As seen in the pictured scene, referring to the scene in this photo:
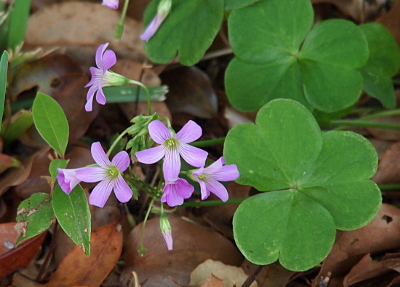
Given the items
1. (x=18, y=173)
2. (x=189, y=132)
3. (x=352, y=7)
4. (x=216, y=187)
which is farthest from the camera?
(x=352, y=7)

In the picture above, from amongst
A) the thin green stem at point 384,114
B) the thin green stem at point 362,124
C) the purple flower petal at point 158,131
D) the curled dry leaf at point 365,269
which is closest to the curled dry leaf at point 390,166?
the thin green stem at point 362,124

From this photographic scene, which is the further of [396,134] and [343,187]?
[396,134]

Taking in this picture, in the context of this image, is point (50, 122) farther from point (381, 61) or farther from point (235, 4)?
point (381, 61)

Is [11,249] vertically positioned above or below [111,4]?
below

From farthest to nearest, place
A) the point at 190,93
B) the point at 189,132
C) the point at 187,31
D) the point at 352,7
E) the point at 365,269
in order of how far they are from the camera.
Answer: the point at 352,7 < the point at 190,93 < the point at 187,31 < the point at 365,269 < the point at 189,132

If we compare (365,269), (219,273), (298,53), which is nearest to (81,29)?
(298,53)

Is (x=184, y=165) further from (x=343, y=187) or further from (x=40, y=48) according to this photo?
(x=40, y=48)

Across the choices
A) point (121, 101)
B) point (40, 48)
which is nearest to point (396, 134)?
point (121, 101)

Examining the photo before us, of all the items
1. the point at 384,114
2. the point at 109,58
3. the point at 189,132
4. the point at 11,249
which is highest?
the point at 109,58
